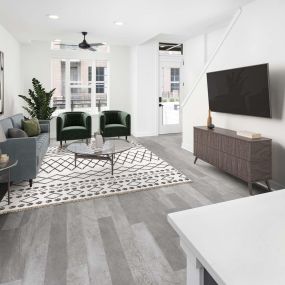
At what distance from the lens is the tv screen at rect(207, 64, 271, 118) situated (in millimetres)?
3357

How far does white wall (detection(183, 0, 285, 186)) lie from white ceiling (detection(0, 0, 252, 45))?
38cm

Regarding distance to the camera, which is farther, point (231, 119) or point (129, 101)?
point (129, 101)

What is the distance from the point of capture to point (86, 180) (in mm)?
3865

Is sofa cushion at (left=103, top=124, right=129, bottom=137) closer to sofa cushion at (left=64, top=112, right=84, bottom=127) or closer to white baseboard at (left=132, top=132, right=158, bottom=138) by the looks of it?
sofa cushion at (left=64, top=112, right=84, bottom=127)

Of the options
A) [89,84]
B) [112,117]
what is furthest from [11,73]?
[112,117]

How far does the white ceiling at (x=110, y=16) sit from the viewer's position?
388 centimetres

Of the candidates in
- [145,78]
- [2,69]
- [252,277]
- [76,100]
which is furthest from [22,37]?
[252,277]

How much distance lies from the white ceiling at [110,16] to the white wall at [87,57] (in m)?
0.83

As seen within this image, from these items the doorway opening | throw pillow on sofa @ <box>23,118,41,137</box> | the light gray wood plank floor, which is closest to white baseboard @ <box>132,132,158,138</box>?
the doorway opening

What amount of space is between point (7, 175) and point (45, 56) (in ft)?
15.9

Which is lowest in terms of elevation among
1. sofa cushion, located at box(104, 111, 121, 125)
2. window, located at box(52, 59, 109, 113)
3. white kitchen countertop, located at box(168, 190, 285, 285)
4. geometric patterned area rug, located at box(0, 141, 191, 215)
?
geometric patterned area rug, located at box(0, 141, 191, 215)

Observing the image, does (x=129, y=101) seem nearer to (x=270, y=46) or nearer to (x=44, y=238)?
(x=270, y=46)

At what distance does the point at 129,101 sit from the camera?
26.2ft

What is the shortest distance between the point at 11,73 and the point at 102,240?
5.05 m
